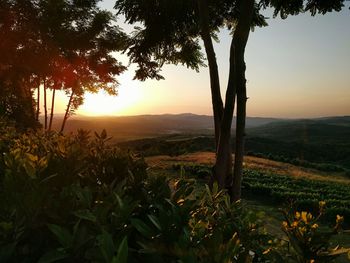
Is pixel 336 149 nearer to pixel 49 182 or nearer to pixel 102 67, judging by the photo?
pixel 102 67

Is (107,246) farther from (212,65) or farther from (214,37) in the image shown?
(214,37)

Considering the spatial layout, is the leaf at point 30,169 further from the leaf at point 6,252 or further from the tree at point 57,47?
the tree at point 57,47

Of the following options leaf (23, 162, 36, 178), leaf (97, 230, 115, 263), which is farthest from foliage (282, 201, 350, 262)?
leaf (23, 162, 36, 178)

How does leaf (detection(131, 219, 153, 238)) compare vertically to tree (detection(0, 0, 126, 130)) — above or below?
below

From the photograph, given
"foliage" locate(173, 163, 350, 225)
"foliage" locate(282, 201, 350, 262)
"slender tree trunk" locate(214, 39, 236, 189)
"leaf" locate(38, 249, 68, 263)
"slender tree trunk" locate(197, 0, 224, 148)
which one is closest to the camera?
"leaf" locate(38, 249, 68, 263)

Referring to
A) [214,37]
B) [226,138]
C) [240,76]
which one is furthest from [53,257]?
[214,37]

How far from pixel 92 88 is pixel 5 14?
30.3ft

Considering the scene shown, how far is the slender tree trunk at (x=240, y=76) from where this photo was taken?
991cm

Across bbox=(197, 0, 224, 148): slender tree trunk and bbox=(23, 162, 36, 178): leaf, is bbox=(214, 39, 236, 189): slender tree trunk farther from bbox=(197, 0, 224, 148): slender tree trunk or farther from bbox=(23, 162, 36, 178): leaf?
bbox=(23, 162, 36, 178): leaf

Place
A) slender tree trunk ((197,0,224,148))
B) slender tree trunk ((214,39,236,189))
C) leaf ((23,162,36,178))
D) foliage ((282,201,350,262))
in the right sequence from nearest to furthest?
foliage ((282,201,350,262)), leaf ((23,162,36,178)), slender tree trunk ((214,39,236,189)), slender tree trunk ((197,0,224,148))

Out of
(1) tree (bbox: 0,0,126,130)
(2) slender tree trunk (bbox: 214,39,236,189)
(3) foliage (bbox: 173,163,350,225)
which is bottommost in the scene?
(3) foliage (bbox: 173,163,350,225)

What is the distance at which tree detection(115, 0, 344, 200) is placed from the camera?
32.8 ft

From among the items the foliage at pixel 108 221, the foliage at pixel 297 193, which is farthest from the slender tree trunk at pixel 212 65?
the foliage at pixel 108 221

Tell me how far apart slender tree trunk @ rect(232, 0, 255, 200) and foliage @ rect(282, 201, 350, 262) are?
26.1 feet
